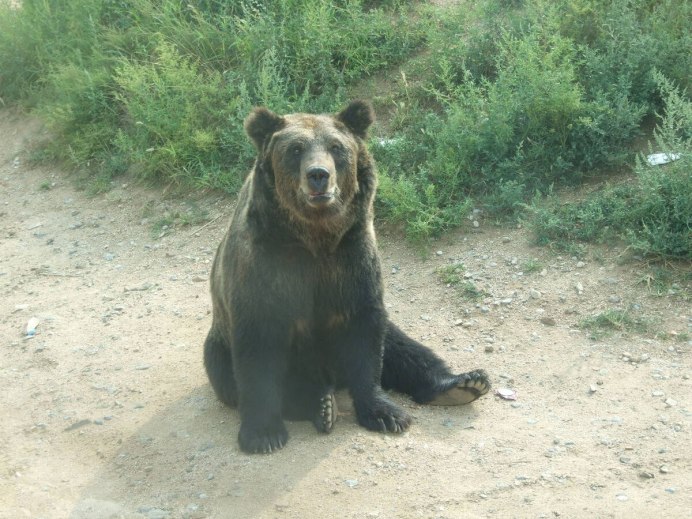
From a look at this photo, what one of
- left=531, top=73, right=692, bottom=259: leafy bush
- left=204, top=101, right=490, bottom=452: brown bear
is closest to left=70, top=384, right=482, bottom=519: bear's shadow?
left=204, top=101, right=490, bottom=452: brown bear

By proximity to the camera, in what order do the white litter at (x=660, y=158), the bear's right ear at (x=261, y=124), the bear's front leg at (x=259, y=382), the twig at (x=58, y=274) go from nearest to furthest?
the bear's front leg at (x=259, y=382)
the bear's right ear at (x=261, y=124)
the white litter at (x=660, y=158)
the twig at (x=58, y=274)

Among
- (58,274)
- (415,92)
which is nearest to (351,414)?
(58,274)

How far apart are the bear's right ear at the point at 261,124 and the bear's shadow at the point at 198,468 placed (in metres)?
1.63

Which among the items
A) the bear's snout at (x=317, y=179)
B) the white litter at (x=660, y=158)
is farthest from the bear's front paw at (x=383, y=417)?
the white litter at (x=660, y=158)

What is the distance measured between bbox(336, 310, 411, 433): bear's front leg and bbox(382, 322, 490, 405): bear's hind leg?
344 millimetres

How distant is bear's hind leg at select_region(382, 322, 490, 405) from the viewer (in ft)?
18.0

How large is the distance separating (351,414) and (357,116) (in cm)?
173

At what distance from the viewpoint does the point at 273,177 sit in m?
5.24

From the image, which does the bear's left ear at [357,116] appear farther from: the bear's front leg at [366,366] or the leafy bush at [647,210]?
the leafy bush at [647,210]

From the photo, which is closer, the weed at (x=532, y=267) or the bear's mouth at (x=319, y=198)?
the bear's mouth at (x=319, y=198)

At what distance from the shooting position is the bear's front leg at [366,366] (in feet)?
17.4

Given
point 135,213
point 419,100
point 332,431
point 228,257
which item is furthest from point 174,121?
point 332,431

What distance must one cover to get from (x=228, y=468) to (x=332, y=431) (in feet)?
2.08

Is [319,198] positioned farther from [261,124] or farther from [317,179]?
[261,124]
